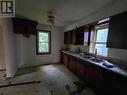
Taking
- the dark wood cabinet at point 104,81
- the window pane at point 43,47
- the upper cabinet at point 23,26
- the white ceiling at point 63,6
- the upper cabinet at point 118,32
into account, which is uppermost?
the white ceiling at point 63,6

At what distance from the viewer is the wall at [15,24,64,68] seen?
13.8ft

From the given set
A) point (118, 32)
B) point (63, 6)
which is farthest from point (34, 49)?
point (118, 32)

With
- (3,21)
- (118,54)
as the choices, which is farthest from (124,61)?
(3,21)

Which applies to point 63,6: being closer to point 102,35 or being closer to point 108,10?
point 108,10

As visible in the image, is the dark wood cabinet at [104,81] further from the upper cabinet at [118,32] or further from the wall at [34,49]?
the wall at [34,49]

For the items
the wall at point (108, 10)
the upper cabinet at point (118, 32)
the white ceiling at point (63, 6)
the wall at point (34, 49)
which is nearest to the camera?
the upper cabinet at point (118, 32)

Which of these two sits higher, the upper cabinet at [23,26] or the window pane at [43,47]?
the upper cabinet at [23,26]

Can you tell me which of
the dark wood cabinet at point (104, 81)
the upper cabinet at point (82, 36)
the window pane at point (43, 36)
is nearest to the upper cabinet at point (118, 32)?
the dark wood cabinet at point (104, 81)

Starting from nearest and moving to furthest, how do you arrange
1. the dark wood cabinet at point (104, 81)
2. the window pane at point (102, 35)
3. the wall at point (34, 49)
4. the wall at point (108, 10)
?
the dark wood cabinet at point (104, 81), the wall at point (108, 10), the window pane at point (102, 35), the wall at point (34, 49)

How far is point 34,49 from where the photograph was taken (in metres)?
4.63

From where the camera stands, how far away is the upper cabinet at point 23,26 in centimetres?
356

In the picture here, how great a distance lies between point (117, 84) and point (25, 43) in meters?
4.30

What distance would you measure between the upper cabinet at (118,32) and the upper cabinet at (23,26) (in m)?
3.56

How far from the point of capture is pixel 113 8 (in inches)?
84.7
